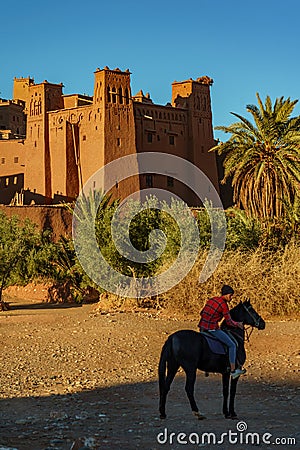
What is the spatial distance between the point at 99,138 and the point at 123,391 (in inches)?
1246

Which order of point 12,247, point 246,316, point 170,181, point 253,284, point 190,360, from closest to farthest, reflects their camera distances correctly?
point 190,360, point 246,316, point 253,284, point 12,247, point 170,181

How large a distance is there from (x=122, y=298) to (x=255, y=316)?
1300 centimetres

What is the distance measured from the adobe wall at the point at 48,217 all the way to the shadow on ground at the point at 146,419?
26.5 metres

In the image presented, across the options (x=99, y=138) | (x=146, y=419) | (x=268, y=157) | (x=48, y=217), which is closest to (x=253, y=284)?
(x=268, y=157)

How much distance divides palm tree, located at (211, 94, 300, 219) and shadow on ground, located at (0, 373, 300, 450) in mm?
11069

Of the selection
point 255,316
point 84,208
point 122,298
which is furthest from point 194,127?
point 255,316

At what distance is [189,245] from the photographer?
21219 mm

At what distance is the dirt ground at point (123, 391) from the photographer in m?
7.27

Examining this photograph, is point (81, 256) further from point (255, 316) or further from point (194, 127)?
point (194, 127)

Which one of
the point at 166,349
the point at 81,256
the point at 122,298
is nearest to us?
the point at 166,349

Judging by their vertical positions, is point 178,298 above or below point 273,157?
below

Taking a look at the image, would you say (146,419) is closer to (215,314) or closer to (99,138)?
(215,314)

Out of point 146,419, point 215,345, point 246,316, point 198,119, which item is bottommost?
point 146,419

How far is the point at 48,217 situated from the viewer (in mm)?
37219
